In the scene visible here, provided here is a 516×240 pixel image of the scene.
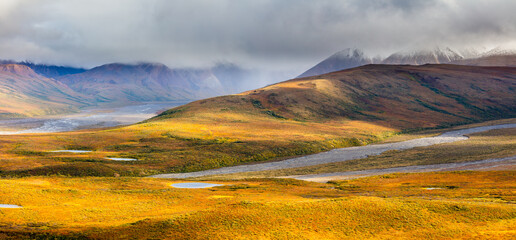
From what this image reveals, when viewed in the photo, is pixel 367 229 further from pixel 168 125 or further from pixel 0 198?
pixel 168 125

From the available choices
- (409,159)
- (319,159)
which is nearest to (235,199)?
(409,159)

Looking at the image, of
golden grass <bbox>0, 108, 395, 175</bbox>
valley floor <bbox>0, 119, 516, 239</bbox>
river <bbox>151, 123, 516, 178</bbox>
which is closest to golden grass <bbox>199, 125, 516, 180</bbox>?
river <bbox>151, 123, 516, 178</bbox>

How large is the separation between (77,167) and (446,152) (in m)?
99.9

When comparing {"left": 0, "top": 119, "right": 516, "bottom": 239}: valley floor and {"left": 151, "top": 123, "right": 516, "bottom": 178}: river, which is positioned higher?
{"left": 0, "top": 119, "right": 516, "bottom": 239}: valley floor

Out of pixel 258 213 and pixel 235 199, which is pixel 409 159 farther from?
pixel 258 213

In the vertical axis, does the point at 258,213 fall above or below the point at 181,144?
below

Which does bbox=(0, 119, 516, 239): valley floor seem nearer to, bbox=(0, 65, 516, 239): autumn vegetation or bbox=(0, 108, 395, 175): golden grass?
bbox=(0, 65, 516, 239): autumn vegetation

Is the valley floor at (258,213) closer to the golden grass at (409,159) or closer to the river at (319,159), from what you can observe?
the golden grass at (409,159)

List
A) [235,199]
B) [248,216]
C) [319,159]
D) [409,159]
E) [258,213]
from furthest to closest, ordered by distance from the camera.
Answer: [319,159] < [409,159] < [235,199] < [258,213] < [248,216]

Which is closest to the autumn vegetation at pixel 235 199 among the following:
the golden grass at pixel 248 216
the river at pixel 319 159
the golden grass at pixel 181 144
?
the golden grass at pixel 248 216

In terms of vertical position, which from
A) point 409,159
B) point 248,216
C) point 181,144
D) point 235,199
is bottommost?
point 409,159

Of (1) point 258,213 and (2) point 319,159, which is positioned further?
(2) point 319,159

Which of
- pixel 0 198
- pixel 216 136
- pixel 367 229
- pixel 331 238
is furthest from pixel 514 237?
pixel 216 136

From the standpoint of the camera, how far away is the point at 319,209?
44.9 metres
